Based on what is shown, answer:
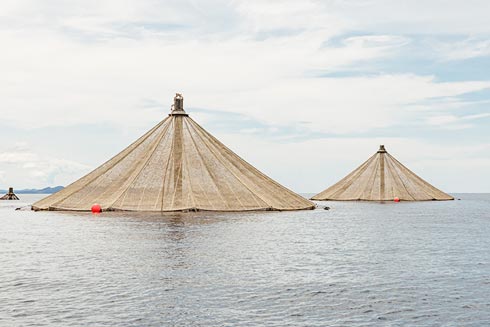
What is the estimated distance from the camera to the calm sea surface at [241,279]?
111ft

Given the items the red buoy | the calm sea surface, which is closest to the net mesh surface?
the red buoy

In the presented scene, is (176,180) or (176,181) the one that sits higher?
(176,180)

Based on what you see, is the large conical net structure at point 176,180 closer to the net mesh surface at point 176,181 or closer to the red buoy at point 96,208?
the net mesh surface at point 176,181

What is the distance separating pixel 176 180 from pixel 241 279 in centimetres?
7155

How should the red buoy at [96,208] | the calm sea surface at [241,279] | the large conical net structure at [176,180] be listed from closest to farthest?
the calm sea surface at [241,279] → the large conical net structure at [176,180] → the red buoy at [96,208]

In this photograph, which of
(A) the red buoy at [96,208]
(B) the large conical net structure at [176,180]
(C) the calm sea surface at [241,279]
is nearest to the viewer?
(C) the calm sea surface at [241,279]


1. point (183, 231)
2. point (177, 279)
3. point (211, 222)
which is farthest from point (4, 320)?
point (211, 222)

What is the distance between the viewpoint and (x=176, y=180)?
115 m

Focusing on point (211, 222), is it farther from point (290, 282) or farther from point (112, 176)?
point (290, 282)

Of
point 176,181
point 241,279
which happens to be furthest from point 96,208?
point 241,279

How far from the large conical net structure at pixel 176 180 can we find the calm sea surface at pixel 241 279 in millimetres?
29469

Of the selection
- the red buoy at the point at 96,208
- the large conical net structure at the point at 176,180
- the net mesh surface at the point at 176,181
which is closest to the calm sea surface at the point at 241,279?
the large conical net structure at the point at 176,180

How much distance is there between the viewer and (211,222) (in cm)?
9969

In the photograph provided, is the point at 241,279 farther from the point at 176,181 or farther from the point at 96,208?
the point at 96,208
